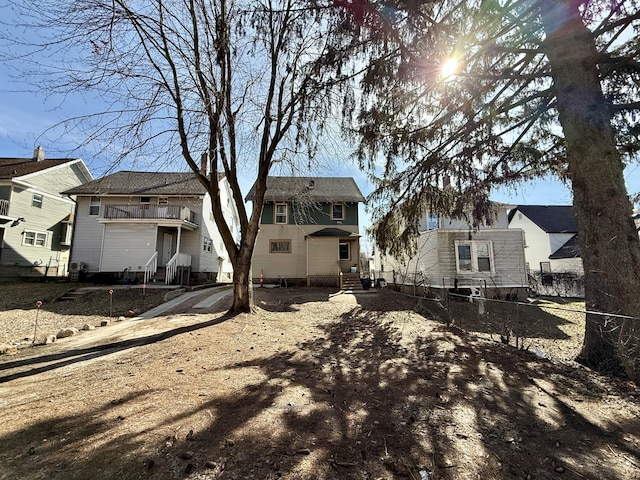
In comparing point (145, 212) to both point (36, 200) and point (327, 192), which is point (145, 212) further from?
point (327, 192)

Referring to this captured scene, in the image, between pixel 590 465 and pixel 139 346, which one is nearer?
pixel 590 465

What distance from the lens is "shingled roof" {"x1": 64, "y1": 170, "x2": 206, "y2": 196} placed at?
19.1 metres

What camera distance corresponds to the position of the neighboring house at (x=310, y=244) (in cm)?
1848

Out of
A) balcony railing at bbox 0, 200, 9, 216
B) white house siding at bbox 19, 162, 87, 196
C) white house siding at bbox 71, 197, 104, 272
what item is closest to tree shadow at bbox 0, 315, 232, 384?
white house siding at bbox 71, 197, 104, 272

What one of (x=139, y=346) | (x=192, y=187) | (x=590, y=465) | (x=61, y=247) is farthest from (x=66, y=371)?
(x=61, y=247)

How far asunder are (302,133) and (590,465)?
7.61 metres

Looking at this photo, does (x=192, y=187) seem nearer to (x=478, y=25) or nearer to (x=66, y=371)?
(x=66, y=371)

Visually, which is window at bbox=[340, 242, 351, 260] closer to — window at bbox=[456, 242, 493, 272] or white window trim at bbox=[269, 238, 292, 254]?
white window trim at bbox=[269, 238, 292, 254]

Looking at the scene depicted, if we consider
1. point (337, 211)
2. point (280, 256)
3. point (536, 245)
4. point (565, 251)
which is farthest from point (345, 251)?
point (536, 245)

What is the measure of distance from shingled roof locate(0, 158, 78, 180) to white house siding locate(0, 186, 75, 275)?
1.07 meters

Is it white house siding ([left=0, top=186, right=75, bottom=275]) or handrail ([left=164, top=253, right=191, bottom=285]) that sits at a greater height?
white house siding ([left=0, top=186, right=75, bottom=275])

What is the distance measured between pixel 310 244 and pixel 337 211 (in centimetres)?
288

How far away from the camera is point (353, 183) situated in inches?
897

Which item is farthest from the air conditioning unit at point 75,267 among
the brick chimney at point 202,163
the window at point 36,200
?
the brick chimney at point 202,163
